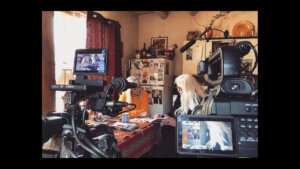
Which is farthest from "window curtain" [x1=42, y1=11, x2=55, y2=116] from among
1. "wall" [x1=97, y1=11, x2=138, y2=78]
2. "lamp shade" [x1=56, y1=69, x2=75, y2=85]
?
"wall" [x1=97, y1=11, x2=138, y2=78]

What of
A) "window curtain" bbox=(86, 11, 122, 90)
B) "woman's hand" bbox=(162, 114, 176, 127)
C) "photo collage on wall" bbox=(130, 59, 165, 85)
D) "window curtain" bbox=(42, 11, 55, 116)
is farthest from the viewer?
"photo collage on wall" bbox=(130, 59, 165, 85)

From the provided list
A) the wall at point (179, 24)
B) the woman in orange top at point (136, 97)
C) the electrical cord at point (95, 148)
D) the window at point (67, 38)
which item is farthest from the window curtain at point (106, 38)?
the electrical cord at point (95, 148)

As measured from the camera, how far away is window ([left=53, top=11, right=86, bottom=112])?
2.70 meters

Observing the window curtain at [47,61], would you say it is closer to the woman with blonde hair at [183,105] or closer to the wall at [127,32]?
the woman with blonde hair at [183,105]

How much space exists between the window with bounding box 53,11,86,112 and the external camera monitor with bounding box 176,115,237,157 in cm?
237

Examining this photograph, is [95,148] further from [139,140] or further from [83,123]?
[139,140]

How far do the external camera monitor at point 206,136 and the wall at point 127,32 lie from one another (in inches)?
137

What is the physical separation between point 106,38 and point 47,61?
1497 millimetres

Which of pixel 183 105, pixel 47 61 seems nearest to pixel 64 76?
pixel 47 61

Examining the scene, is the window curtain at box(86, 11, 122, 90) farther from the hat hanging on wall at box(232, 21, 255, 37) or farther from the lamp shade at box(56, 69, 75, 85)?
the hat hanging on wall at box(232, 21, 255, 37)

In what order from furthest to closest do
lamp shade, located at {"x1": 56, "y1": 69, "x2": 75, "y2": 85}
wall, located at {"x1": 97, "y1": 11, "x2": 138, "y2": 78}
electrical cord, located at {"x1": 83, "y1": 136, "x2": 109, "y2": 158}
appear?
wall, located at {"x1": 97, "y1": 11, "x2": 138, "y2": 78}, lamp shade, located at {"x1": 56, "y1": 69, "x2": 75, "y2": 85}, electrical cord, located at {"x1": 83, "y1": 136, "x2": 109, "y2": 158}

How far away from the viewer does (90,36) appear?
306 cm

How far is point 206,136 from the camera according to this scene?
0.72 metres

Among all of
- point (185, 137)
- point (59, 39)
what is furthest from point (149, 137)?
point (59, 39)
